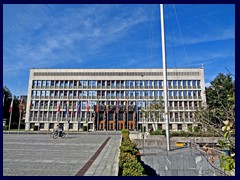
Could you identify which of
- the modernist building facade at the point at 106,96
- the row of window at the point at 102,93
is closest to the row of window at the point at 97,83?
the modernist building facade at the point at 106,96

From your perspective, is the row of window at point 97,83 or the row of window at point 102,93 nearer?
the row of window at point 102,93

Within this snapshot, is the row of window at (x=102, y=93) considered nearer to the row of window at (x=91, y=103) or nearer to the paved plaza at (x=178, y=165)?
the row of window at (x=91, y=103)

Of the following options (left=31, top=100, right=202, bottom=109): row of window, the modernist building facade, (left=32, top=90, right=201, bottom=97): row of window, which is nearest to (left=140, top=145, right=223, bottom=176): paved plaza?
the modernist building facade

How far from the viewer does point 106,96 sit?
44344 millimetres

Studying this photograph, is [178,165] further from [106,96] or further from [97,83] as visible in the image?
[97,83]

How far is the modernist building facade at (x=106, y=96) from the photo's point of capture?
42656 millimetres

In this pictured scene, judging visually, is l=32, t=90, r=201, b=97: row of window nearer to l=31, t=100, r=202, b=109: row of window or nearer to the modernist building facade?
the modernist building facade
